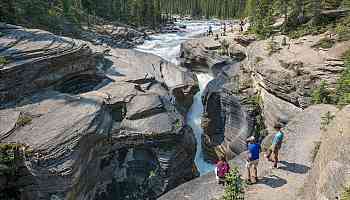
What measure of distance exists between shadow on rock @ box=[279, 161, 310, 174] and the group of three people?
19.4 inches

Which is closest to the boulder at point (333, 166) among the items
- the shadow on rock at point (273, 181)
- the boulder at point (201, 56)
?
the shadow on rock at point (273, 181)

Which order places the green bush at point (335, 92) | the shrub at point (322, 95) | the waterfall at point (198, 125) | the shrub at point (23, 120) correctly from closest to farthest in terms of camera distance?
the shrub at point (23, 120) → the green bush at point (335, 92) → the shrub at point (322, 95) → the waterfall at point (198, 125)

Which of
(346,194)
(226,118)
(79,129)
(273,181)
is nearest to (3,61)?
(79,129)

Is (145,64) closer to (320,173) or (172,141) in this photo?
(172,141)

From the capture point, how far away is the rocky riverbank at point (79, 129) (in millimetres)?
17797

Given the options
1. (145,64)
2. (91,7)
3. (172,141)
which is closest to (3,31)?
(145,64)

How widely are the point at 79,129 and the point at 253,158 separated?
10446mm

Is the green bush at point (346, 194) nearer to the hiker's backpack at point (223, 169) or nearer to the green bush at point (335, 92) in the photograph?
the hiker's backpack at point (223, 169)

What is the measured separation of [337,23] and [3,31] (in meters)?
28.3

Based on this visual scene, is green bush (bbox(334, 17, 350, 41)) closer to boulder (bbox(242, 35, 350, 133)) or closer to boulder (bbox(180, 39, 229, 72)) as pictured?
boulder (bbox(242, 35, 350, 133))

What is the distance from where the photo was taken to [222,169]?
1453cm

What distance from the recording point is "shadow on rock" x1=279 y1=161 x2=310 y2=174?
14.5 m

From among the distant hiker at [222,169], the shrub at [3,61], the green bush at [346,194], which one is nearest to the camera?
the green bush at [346,194]

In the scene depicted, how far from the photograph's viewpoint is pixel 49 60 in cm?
2325
